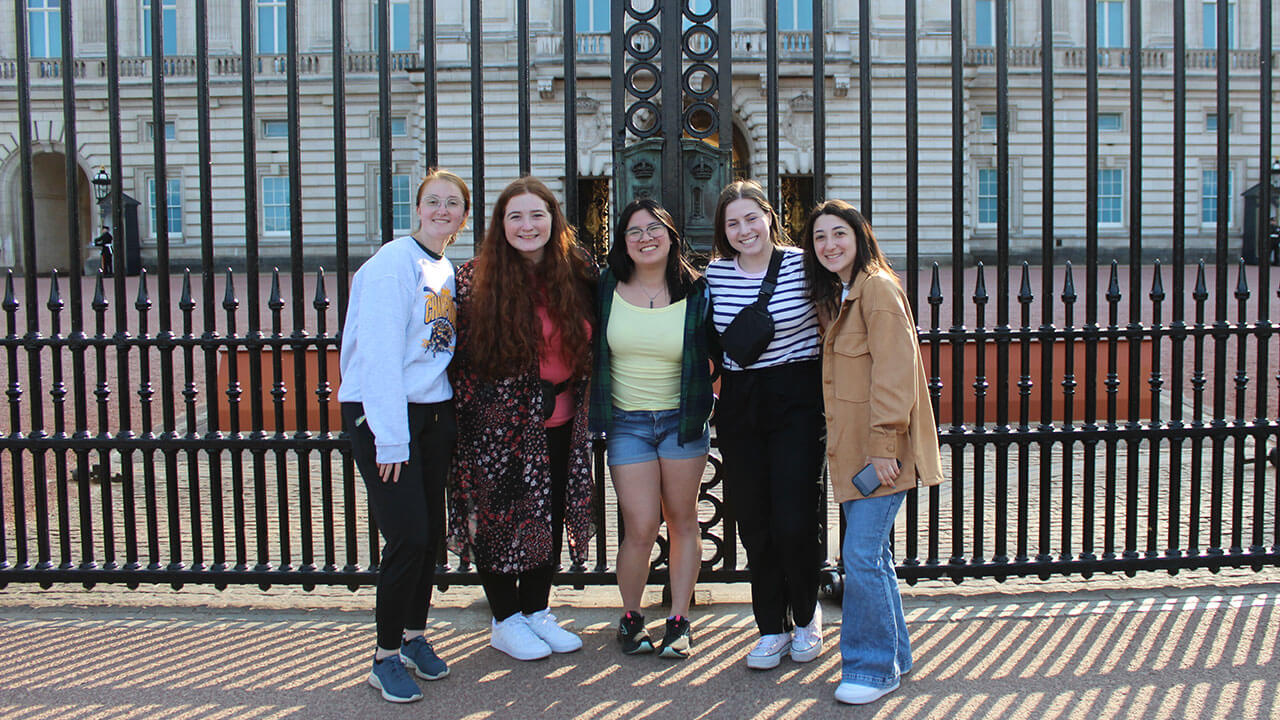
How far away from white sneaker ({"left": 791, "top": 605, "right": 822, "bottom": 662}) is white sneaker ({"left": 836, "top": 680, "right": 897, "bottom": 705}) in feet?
1.06

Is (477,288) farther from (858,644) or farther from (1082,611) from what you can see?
(1082,611)

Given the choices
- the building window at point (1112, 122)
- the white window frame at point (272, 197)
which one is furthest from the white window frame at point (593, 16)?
the building window at point (1112, 122)

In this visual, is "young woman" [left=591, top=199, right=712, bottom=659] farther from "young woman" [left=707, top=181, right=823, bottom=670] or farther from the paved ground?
the paved ground

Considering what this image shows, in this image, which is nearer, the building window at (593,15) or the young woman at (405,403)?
the young woman at (405,403)

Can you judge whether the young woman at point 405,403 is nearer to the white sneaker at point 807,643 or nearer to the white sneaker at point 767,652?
the white sneaker at point 767,652

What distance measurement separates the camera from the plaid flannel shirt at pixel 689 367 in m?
3.70

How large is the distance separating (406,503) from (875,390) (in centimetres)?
163

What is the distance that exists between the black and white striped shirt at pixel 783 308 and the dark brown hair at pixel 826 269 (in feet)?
0.12

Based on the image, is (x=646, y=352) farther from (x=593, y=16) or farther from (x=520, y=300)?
(x=593, y=16)

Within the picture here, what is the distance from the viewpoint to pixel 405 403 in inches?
133

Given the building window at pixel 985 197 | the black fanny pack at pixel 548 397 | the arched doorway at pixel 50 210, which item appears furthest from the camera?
the arched doorway at pixel 50 210

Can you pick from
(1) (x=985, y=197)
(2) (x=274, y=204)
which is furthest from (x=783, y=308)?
(2) (x=274, y=204)

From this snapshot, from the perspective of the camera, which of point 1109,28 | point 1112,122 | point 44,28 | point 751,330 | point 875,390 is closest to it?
point 875,390

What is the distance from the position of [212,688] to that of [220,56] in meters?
26.8
